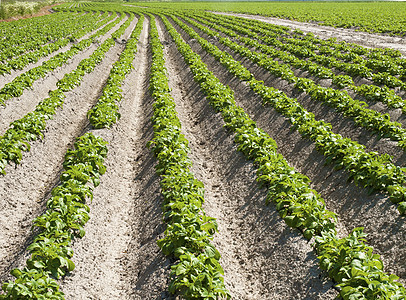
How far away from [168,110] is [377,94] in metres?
9.00

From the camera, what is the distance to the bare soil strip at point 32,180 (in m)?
7.51

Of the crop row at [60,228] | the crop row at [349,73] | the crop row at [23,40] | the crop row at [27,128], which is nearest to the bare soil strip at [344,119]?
the crop row at [349,73]

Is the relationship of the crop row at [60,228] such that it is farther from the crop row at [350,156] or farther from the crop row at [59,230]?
the crop row at [350,156]

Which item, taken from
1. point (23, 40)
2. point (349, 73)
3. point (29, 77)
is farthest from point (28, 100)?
point (23, 40)

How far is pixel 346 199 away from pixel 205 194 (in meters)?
3.89

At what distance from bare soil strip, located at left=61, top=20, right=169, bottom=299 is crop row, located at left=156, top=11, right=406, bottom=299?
300cm

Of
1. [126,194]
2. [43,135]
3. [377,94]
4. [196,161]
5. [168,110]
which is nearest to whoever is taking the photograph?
[126,194]

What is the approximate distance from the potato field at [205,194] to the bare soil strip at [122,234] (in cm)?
4

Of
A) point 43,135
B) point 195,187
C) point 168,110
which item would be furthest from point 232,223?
point 43,135

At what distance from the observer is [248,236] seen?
25.2 ft

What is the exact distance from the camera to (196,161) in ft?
34.5

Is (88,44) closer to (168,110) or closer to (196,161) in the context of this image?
(168,110)

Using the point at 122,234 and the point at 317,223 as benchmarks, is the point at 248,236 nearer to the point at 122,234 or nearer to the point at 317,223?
the point at 317,223

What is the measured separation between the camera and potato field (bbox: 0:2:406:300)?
19.1ft
